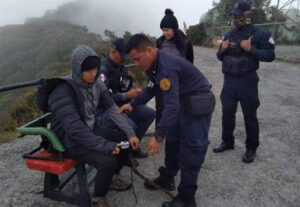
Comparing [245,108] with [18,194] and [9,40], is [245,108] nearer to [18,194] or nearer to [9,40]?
[18,194]

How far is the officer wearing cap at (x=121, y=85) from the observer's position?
409cm

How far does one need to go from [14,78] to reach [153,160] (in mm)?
41788

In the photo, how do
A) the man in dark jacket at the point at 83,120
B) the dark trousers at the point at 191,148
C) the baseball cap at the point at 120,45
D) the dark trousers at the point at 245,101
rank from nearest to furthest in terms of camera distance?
the man in dark jacket at the point at 83,120 → the dark trousers at the point at 191,148 → the baseball cap at the point at 120,45 → the dark trousers at the point at 245,101

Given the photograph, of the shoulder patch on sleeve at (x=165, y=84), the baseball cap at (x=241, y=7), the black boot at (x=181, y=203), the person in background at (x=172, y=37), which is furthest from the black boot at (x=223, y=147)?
the shoulder patch on sleeve at (x=165, y=84)

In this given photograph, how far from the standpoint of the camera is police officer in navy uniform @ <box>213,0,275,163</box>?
4180mm

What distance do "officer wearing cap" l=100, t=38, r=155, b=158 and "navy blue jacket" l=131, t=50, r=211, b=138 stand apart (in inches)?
35.1

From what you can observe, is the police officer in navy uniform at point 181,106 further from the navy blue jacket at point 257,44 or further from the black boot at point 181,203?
the navy blue jacket at point 257,44

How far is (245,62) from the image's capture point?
13.9 ft

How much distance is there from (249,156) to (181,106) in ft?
5.48

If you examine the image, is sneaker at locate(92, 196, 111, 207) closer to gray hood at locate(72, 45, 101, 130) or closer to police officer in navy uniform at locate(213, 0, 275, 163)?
gray hood at locate(72, 45, 101, 130)

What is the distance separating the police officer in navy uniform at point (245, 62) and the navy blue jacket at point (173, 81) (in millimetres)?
1136

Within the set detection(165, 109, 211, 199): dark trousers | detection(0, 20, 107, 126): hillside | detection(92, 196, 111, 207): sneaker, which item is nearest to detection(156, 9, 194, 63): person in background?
detection(165, 109, 211, 199): dark trousers

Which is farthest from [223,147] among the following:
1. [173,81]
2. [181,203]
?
[173,81]

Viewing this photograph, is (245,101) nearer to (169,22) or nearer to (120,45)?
(169,22)
